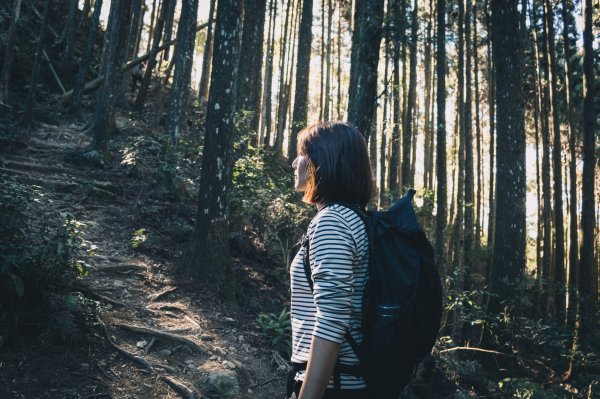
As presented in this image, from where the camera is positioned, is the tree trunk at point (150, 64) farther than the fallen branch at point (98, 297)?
Yes

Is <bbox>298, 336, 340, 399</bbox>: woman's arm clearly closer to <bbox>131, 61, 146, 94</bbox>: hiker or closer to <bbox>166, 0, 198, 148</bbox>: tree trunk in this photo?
<bbox>166, 0, 198, 148</bbox>: tree trunk

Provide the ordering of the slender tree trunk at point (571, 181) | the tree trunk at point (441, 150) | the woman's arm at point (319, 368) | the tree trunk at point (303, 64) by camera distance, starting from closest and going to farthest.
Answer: the woman's arm at point (319, 368)
the tree trunk at point (441, 150)
the slender tree trunk at point (571, 181)
the tree trunk at point (303, 64)

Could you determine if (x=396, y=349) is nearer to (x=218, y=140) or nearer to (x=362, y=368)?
(x=362, y=368)

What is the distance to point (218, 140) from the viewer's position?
6324 mm

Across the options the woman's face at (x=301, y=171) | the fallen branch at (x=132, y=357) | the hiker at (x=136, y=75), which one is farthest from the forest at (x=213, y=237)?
the hiker at (x=136, y=75)

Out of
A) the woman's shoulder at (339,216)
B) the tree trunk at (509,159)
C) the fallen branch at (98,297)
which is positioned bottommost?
the fallen branch at (98,297)

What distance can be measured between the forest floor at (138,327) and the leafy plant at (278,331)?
131 millimetres

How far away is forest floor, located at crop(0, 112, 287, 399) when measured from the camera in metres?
3.90

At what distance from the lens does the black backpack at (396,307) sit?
153 centimetres

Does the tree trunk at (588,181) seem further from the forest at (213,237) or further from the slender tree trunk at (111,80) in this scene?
the slender tree trunk at (111,80)

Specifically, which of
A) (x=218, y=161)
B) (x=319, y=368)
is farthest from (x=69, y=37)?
(x=319, y=368)

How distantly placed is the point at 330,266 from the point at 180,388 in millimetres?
3478

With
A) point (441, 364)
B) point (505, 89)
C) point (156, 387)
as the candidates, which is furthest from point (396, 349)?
point (505, 89)

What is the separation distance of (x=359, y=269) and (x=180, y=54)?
38.4 ft
